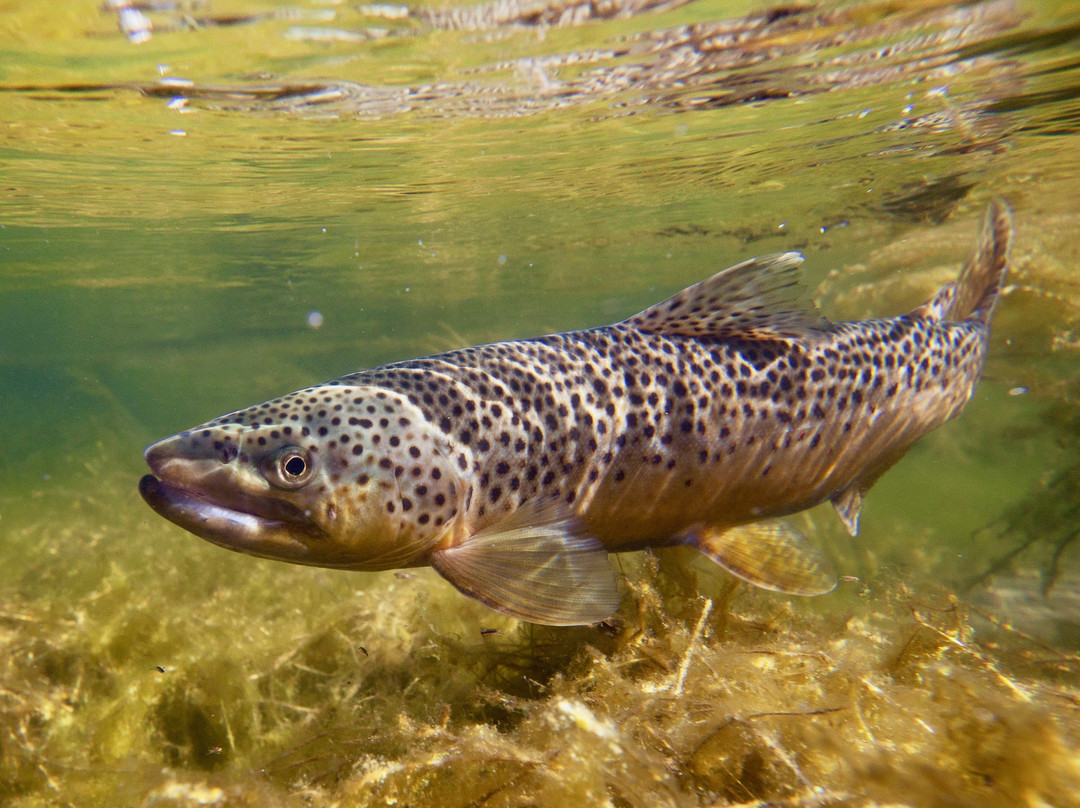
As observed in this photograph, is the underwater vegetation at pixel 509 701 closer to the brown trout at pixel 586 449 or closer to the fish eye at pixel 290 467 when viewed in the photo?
the brown trout at pixel 586 449

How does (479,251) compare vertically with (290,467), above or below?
below

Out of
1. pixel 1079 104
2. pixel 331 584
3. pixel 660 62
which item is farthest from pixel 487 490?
pixel 1079 104

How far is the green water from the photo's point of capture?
3.38m

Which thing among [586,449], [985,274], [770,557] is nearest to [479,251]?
[985,274]

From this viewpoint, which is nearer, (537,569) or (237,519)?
(237,519)

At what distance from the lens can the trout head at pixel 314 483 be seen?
9.41ft

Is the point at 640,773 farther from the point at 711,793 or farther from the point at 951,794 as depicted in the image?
the point at 951,794

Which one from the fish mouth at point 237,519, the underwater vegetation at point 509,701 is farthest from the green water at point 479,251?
the fish mouth at point 237,519

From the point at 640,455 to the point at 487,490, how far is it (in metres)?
1.05

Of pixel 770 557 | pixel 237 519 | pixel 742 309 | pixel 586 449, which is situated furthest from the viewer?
pixel 742 309

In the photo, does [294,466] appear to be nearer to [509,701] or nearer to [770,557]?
[509,701]

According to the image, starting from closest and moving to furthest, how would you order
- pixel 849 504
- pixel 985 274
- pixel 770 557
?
pixel 770 557 < pixel 849 504 < pixel 985 274

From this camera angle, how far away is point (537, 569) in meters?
3.15

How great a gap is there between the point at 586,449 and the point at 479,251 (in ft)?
67.3
